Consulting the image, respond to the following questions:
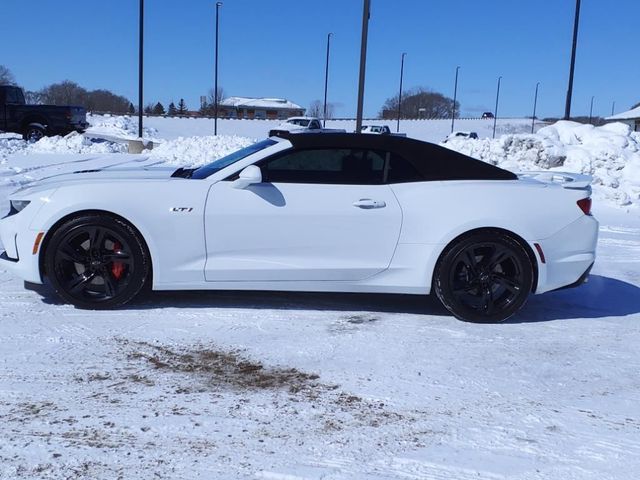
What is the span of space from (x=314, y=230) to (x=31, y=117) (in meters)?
21.6

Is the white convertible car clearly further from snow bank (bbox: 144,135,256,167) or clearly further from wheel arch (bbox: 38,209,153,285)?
snow bank (bbox: 144,135,256,167)

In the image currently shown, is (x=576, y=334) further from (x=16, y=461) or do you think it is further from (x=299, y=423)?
(x=16, y=461)

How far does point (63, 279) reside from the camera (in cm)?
447

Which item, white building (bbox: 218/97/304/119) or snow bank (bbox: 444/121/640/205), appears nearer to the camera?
snow bank (bbox: 444/121/640/205)

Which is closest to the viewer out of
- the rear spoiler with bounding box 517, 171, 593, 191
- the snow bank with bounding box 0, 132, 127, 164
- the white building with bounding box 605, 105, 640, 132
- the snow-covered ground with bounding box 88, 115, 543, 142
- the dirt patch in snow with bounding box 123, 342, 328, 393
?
the dirt patch in snow with bounding box 123, 342, 328, 393

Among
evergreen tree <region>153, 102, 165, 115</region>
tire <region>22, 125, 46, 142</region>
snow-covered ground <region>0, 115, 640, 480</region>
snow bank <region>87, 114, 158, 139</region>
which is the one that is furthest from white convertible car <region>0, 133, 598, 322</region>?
evergreen tree <region>153, 102, 165, 115</region>

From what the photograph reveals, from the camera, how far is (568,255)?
467cm

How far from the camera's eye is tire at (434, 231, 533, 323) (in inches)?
180

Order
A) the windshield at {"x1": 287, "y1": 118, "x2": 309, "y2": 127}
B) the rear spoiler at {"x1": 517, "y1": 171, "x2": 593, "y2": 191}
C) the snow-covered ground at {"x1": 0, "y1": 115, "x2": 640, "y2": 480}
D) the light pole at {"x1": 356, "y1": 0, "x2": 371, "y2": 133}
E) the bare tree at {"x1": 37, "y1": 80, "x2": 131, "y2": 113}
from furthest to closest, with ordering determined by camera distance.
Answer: the bare tree at {"x1": 37, "y1": 80, "x2": 131, "y2": 113}, the windshield at {"x1": 287, "y1": 118, "x2": 309, "y2": 127}, the light pole at {"x1": 356, "y1": 0, "x2": 371, "y2": 133}, the rear spoiler at {"x1": 517, "y1": 171, "x2": 593, "y2": 191}, the snow-covered ground at {"x1": 0, "y1": 115, "x2": 640, "y2": 480}

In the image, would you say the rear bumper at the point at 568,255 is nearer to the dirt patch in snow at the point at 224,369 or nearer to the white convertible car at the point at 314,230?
the white convertible car at the point at 314,230

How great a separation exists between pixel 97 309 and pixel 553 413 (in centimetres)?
312

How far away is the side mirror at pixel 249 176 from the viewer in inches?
172

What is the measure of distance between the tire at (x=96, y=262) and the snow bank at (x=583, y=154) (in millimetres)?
9566

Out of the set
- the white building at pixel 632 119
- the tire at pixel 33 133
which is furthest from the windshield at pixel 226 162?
the white building at pixel 632 119
